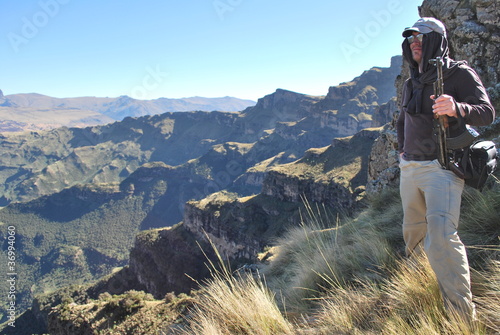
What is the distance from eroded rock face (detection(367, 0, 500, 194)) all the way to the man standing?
15.5 ft

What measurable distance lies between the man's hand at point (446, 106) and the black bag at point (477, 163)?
474mm

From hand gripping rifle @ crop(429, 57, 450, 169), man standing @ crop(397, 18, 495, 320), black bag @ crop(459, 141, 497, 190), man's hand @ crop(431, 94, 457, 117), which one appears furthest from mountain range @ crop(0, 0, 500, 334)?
man's hand @ crop(431, 94, 457, 117)

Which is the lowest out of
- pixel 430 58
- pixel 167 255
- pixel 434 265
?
pixel 167 255

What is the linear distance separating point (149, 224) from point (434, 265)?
160 metres

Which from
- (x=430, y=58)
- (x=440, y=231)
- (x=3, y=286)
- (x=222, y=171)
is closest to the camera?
(x=440, y=231)

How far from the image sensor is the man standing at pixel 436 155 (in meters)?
2.23

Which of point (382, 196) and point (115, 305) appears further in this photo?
point (115, 305)

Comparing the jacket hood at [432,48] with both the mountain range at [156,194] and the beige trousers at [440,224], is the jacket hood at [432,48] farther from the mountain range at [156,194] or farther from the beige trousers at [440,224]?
the mountain range at [156,194]

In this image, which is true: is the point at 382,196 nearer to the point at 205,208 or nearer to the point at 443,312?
the point at 443,312

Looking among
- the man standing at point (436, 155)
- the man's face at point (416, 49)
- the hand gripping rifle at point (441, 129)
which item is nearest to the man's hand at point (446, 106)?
the man standing at point (436, 155)

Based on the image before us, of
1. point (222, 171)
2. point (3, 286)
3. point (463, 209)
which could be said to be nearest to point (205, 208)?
point (463, 209)

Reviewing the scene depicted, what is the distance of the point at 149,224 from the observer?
150750mm

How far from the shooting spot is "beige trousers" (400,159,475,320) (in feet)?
7.04

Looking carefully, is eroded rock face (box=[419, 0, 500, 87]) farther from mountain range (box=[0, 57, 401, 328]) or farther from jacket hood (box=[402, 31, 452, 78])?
mountain range (box=[0, 57, 401, 328])
